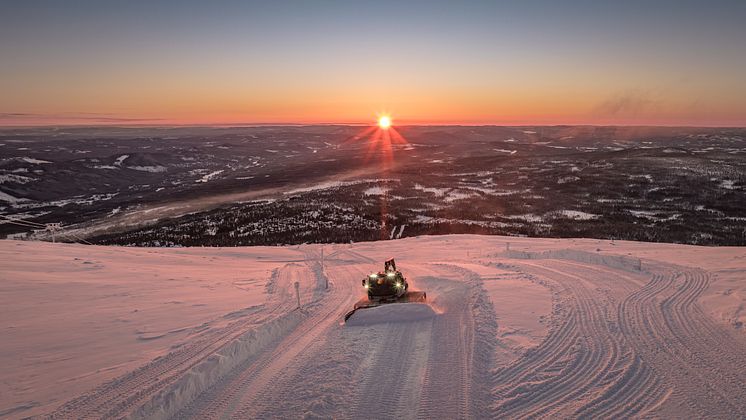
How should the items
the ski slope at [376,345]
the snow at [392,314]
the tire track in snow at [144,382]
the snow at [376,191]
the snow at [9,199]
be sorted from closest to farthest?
the tire track in snow at [144,382] → the ski slope at [376,345] → the snow at [392,314] → the snow at [376,191] → the snow at [9,199]

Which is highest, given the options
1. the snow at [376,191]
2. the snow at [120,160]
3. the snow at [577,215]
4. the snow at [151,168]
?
the snow at [120,160]

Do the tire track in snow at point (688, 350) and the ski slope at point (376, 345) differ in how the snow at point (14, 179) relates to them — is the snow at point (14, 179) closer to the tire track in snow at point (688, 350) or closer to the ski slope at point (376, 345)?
the ski slope at point (376, 345)

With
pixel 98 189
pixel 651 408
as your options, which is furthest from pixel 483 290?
pixel 98 189

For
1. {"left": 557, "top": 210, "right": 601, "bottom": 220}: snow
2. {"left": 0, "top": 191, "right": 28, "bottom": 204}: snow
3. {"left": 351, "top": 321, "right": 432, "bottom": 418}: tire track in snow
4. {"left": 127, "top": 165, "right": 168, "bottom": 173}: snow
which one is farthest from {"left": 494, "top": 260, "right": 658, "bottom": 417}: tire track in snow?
{"left": 127, "top": 165, "right": 168, "bottom": 173}: snow

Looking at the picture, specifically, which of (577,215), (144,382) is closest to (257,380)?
(144,382)

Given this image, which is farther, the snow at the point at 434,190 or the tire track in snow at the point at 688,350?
the snow at the point at 434,190

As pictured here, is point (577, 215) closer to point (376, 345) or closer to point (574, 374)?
point (574, 374)

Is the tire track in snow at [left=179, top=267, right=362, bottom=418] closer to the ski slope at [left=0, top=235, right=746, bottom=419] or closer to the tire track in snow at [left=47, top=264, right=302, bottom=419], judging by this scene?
the ski slope at [left=0, top=235, right=746, bottom=419]

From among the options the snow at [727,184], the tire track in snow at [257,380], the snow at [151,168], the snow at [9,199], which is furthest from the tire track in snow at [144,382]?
the snow at [151,168]

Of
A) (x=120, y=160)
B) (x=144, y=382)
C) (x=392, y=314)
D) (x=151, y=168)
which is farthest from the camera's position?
(x=120, y=160)
